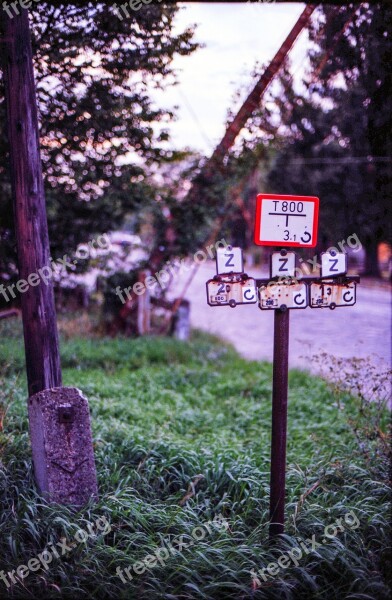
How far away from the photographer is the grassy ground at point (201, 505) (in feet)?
9.58

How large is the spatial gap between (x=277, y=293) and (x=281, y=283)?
0.21 ft

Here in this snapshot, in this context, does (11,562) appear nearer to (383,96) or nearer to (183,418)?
(183,418)

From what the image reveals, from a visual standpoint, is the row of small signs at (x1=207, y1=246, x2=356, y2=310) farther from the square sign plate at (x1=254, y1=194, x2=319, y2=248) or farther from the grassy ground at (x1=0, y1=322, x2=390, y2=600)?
the grassy ground at (x1=0, y1=322, x2=390, y2=600)

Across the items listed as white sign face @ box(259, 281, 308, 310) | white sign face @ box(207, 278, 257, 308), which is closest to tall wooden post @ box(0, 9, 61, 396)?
white sign face @ box(207, 278, 257, 308)

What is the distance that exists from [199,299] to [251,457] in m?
15.0

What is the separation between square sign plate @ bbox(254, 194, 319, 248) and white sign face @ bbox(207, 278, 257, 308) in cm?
27

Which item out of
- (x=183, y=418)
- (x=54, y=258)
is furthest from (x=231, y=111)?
(x=183, y=418)

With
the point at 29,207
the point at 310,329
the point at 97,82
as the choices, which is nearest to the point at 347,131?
the point at 310,329

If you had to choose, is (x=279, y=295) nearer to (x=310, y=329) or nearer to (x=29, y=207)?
(x=29, y=207)

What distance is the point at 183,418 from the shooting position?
5871 millimetres

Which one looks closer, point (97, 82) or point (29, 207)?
point (29, 207)

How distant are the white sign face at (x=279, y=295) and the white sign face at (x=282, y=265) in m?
0.07

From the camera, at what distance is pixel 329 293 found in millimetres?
3334

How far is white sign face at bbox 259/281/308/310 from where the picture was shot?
3.25 metres
